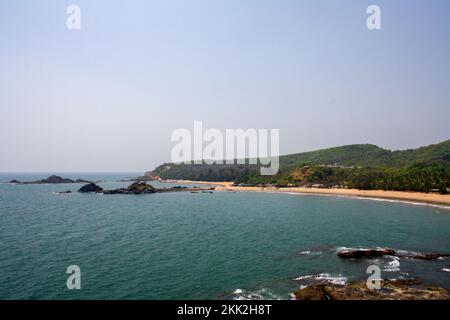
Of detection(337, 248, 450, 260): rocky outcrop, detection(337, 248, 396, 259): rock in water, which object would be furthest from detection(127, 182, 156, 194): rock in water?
detection(337, 248, 396, 259): rock in water

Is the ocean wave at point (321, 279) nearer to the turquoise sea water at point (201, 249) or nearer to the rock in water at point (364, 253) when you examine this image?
the turquoise sea water at point (201, 249)

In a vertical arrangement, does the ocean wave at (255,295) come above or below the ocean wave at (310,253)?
below

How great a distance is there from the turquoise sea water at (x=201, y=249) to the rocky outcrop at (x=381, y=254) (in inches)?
60.6

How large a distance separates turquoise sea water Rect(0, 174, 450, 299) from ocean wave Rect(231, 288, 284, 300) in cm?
9

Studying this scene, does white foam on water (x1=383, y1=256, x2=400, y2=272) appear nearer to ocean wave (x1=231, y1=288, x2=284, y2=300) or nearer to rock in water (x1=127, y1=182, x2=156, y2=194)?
ocean wave (x1=231, y1=288, x2=284, y2=300)

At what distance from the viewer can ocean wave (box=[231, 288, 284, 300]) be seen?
26.1 m

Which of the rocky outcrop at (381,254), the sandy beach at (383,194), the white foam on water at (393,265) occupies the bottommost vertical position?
the white foam on water at (393,265)

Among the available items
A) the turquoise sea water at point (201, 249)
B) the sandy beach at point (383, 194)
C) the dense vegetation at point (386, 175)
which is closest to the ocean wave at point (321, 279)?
the turquoise sea water at point (201, 249)

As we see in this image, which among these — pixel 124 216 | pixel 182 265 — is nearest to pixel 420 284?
pixel 182 265

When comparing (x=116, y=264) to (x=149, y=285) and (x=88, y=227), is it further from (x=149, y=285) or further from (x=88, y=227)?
(x=88, y=227)

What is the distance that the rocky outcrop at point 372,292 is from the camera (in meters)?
25.2

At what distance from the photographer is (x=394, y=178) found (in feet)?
366
